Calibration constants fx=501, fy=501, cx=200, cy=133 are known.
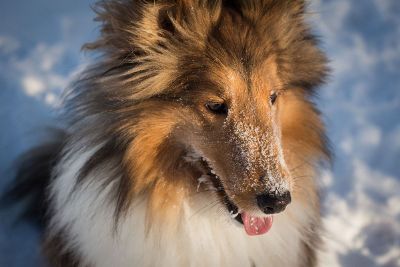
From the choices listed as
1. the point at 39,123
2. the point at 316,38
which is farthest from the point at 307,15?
the point at 39,123

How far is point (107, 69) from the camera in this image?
7.76 ft

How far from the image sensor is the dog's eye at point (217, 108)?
2257 mm

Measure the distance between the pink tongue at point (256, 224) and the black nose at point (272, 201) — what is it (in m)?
0.19

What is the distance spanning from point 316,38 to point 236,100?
0.75m

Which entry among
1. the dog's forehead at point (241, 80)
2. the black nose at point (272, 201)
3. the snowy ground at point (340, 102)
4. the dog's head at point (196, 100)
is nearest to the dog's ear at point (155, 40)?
the dog's head at point (196, 100)

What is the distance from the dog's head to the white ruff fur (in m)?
0.12

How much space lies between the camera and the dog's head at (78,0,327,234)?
2197 mm

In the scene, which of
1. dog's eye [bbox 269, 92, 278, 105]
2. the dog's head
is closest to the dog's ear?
the dog's head

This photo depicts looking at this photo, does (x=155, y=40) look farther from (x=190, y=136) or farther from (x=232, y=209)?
(x=232, y=209)

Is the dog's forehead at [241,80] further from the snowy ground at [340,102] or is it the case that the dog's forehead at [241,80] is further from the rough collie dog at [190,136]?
the snowy ground at [340,102]

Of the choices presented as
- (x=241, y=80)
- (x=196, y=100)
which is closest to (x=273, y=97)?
(x=241, y=80)

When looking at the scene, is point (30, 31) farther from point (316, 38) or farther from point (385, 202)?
point (385, 202)

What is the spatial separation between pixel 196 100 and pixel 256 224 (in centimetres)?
67

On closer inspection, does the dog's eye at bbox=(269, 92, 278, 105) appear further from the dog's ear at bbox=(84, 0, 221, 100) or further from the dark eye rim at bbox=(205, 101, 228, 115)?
the dog's ear at bbox=(84, 0, 221, 100)
